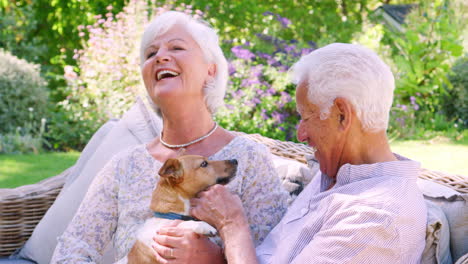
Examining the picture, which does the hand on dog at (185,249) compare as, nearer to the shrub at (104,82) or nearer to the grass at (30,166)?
the grass at (30,166)

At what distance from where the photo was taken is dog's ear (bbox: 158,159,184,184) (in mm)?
2330

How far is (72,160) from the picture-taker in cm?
741

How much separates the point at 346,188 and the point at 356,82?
387mm

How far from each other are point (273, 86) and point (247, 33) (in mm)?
3310

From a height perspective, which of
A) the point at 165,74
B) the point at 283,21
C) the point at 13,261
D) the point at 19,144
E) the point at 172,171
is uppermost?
the point at 165,74

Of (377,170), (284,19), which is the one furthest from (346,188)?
(284,19)

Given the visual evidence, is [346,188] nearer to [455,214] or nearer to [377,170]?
[377,170]

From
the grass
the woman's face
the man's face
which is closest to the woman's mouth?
the woman's face

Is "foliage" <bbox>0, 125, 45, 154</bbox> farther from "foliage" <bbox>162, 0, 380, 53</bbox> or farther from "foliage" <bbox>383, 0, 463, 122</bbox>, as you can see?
"foliage" <bbox>383, 0, 463, 122</bbox>

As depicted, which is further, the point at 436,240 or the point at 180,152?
the point at 180,152

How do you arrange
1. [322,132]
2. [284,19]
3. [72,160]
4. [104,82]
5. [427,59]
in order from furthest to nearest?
1. [284,19]
2. [427,59]
3. [104,82]
4. [72,160]
5. [322,132]

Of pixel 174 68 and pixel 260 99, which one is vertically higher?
pixel 174 68

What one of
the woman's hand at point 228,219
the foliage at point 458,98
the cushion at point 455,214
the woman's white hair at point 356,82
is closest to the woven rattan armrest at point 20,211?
the woman's hand at point 228,219

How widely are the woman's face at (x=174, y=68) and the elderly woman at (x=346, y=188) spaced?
0.60 m
